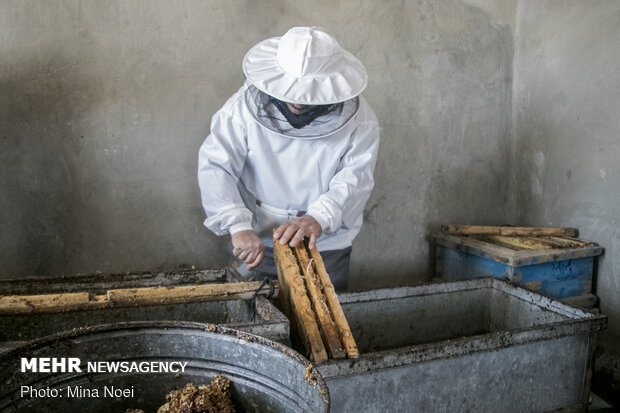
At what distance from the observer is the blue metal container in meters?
2.41

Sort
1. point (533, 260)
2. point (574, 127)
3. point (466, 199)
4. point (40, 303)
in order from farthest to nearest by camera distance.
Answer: point (466, 199) → point (574, 127) → point (533, 260) → point (40, 303)

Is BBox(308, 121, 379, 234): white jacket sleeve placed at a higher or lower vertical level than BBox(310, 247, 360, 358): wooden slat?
higher

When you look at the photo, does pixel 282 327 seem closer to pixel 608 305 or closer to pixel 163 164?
pixel 163 164

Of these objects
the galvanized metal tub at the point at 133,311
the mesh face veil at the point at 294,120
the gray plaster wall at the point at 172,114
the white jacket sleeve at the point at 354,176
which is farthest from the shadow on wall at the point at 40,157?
the white jacket sleeve at the point at 354,176

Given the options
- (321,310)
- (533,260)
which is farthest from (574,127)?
(321,310)

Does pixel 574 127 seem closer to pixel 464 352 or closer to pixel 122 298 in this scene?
pixel 464 352

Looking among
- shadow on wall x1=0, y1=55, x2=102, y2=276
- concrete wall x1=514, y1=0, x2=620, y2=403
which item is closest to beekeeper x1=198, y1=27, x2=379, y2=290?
shadow on wall x1=0, y1=55, x2=102, y2=276

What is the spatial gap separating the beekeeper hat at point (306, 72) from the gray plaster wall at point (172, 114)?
2.72ft

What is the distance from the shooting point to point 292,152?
1.91m

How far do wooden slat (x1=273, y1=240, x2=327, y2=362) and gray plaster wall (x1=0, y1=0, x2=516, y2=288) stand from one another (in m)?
1.20

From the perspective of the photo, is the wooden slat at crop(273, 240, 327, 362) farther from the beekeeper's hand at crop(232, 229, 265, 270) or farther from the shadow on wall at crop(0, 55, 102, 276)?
the shadow on wall at crop(0, 55, 102, 276)

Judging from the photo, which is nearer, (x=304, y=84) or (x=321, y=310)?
(x=321, y=310)

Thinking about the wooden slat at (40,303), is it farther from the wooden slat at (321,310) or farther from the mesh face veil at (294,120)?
the mesh face veil at (294,120)

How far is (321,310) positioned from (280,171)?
785 millimetres
